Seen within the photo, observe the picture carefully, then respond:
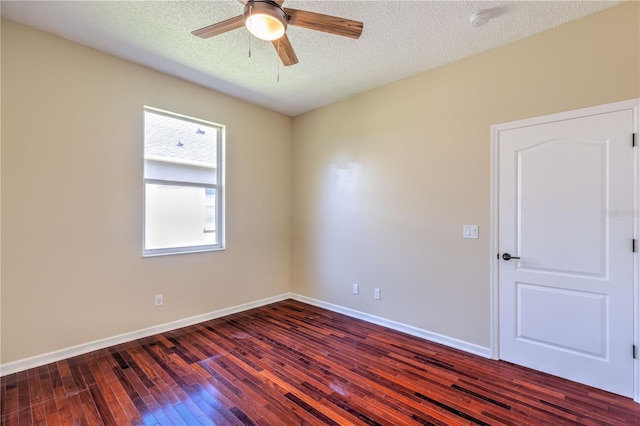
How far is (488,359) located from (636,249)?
1.40m

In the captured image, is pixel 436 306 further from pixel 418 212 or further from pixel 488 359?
pixel 418 212

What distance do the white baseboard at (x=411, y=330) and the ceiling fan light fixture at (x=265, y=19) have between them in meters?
3.00

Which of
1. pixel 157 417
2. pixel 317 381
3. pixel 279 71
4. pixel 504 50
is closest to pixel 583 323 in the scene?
pixel 317 381

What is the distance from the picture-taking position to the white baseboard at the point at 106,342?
234 cm

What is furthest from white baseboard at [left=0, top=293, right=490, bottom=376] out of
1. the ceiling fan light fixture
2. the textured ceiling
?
the ceiling fan light fixture

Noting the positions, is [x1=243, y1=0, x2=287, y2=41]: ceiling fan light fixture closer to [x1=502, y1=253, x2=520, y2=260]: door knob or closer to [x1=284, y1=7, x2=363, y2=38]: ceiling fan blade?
[x1=284, y1=7, x2=363, y2=38]: ceiling fan blade

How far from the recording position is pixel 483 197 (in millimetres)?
2684

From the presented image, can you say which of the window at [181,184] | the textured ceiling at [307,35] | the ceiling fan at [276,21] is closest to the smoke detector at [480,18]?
the textured ceiling at [307,35]

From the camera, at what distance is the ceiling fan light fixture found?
159cm

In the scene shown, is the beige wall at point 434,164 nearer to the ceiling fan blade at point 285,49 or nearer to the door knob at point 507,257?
→ the door knob at point 507,257

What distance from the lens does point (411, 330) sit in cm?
316

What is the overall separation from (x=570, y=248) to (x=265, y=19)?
276 centimetres

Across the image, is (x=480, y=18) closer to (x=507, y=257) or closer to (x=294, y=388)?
(x=507, y=257)

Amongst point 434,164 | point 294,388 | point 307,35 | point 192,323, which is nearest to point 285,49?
point 307,35
